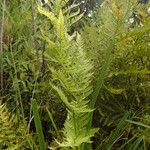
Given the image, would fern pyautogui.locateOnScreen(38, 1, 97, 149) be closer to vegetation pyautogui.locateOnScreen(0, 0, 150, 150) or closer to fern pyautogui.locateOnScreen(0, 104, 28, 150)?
vegetation pyautogui.locateOnScreen(0, 0, 150, 150)

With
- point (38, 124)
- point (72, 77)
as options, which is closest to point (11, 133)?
point (38, 124)

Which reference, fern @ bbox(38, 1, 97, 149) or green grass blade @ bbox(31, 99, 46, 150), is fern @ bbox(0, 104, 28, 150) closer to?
green grass blade @ bbox(31, 99, 46, 150)

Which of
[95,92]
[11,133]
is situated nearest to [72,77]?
[95,92]

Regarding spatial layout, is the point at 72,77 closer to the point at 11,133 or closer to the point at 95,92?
the point at 95,92

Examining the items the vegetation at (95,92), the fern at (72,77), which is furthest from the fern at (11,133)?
the fern at (72,77)

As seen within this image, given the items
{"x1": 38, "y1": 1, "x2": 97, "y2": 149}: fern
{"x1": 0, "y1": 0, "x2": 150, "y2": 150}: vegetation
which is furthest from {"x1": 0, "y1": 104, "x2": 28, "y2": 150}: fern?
{"x1": 38, "y1": 1, "x2": 97, "y2": 149}: fern

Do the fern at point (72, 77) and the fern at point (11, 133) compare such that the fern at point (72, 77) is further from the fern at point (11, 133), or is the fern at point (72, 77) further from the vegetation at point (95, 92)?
the fern at point (11, 133)

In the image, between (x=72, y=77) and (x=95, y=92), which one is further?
(x=95, y=92)

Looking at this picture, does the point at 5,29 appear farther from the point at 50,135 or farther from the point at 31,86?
the point at 50,135

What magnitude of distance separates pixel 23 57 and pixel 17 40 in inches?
2.4

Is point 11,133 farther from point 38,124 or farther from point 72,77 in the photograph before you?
point 72,77

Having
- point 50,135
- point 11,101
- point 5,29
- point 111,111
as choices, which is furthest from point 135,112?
point 5,29

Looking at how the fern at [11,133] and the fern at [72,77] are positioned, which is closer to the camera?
the fern at [72,77]

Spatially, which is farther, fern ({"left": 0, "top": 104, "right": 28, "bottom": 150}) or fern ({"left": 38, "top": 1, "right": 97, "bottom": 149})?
fern ({"left": 0, "top": 104, "right": 28, "bottom": 150})
